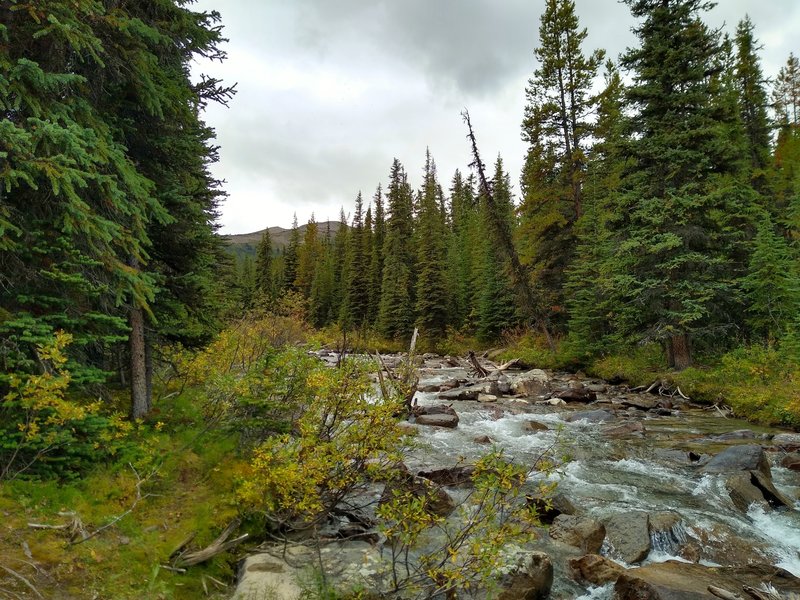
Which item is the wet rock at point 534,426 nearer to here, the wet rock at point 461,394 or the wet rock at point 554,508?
the wet rock at point 461,394

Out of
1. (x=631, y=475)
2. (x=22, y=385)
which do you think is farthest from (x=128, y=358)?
(x=631, y=475)

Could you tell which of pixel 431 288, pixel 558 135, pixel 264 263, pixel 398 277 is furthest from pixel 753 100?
pixel 264 263

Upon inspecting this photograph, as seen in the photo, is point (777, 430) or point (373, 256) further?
point (373, 256)

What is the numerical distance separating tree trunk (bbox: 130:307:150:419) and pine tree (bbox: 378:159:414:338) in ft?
121

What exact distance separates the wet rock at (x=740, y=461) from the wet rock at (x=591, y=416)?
14.6ft

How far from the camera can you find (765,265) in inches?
662

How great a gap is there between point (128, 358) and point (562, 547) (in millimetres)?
8300

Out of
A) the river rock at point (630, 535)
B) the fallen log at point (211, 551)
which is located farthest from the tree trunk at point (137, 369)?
the river rock at point (630, 535)

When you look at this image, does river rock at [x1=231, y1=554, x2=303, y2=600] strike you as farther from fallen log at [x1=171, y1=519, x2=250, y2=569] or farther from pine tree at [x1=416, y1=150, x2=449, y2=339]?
pine tree at [x1=416, y1=150, x2=449, y2=339]

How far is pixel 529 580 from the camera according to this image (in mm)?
5141

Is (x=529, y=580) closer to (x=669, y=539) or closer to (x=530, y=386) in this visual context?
(x=669, y=539)

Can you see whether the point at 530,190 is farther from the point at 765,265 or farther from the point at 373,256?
the point at 373,256

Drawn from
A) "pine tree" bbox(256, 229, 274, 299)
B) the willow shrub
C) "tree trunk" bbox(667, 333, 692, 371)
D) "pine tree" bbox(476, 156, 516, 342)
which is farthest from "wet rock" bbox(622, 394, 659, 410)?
"pine tree" bbox(256, 229, 274, 299)

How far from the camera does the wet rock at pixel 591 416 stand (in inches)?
562
